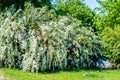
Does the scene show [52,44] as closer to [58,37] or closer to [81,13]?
[58,37]


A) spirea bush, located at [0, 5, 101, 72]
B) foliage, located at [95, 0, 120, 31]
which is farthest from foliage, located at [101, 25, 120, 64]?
foliage, located at [95, 0, 120, 31]

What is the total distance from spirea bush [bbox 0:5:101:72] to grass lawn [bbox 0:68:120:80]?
64 centimetres

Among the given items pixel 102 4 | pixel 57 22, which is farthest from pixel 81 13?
pixel 57 22

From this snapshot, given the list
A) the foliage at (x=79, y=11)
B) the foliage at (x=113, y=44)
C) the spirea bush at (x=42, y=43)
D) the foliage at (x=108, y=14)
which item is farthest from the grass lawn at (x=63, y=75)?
the foliage at (x=79, y=11)

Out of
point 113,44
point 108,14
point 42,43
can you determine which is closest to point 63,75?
point 42,43

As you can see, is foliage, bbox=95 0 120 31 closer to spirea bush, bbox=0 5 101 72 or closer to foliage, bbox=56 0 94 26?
foliage, bbox=56 0 94 26

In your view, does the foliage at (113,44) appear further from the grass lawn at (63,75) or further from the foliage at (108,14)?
the foliage at (108,14)

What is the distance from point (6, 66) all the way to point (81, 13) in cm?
1446

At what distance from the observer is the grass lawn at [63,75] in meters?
17.7

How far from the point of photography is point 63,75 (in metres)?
18.6

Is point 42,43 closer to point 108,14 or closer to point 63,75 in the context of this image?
point 63,75

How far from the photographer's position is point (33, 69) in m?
19.1

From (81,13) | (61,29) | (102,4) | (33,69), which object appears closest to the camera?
(33,69)

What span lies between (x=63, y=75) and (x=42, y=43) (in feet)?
7.50
